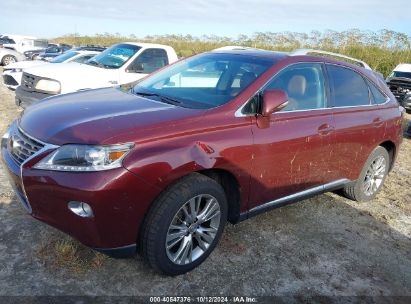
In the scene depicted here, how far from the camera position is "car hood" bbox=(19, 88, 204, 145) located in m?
2.61

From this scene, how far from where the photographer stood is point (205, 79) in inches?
148

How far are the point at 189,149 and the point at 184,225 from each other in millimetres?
622

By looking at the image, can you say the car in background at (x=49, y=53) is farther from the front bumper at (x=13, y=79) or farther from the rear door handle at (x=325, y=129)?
the rear door handle at (x=325, y=129)

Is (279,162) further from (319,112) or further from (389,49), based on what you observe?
(389,49)

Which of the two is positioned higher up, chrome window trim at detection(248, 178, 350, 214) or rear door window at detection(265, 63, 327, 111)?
rear door window at detection(265, 63, 327, 111)

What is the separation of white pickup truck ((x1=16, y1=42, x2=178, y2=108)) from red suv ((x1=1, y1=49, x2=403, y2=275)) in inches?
132

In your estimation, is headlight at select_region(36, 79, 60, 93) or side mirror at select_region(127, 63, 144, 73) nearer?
headlight at select_region(36, 79, 60, 93)

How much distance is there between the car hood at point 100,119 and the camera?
2609 mm

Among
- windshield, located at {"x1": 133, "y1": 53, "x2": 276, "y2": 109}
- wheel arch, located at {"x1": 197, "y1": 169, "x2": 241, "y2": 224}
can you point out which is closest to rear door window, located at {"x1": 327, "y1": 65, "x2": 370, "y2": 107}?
windshield, located at {"x1": 133, "y1": 53, "x2": 276, "y2": 109}

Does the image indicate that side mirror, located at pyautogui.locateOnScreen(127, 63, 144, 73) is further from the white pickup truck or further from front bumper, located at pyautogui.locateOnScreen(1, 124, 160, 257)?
front bumper, located at pyautogui.locateOnScreen(1, 124, 160, 257)

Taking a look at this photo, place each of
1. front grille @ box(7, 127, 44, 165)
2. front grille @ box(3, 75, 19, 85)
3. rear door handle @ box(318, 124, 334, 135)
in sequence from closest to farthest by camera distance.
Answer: front grille @ box(7, 127, 44, 165) < rear door handle @ box(318, 124, 334, 135) < front grille @ box(3, 75, 19, 85)

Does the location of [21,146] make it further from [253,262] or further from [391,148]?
[391,148]

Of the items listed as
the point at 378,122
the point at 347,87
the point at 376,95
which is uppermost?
the point at 347,87

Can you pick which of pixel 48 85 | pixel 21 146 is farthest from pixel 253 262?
pixel 48 85
